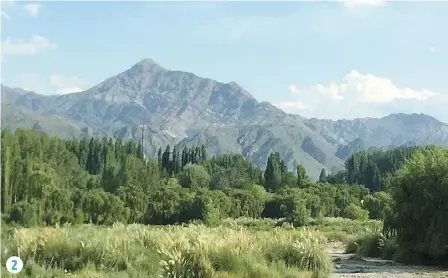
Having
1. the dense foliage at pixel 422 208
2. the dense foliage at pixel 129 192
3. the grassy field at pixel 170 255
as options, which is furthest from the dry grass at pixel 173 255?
the dense foliage at pixel 129 192

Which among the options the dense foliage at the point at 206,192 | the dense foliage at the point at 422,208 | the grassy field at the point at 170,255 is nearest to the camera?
the grassy field at the point at 170,255

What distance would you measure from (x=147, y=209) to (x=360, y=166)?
276ft

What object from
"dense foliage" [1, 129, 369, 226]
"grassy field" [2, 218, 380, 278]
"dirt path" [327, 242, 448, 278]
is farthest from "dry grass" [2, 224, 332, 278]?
"dense foliage" [1, 129, 369, 226]

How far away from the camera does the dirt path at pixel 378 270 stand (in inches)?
661

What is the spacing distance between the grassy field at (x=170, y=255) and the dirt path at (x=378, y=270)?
173 centimetres

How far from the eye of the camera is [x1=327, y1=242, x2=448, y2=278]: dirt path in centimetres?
1678

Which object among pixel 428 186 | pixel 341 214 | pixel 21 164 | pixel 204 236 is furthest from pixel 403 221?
pixel 341 214

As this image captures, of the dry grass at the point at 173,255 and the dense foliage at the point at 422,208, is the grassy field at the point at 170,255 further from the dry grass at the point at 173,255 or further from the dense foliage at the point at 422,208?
the dense foliage at the point at 422,208

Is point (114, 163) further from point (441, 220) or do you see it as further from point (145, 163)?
point (441, 220)

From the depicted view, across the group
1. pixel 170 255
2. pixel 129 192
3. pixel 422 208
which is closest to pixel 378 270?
pixel 422 208

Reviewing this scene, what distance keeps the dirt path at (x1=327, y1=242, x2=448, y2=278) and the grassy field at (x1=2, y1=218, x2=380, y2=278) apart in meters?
1.73

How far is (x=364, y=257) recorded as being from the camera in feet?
76.9

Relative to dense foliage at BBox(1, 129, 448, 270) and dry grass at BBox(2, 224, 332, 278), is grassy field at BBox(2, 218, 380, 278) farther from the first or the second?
dense foliage at BBox(1, 129, 448, 270)

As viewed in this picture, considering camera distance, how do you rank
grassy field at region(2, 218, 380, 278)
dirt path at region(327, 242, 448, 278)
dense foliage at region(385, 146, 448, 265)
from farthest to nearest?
dense foliage at region(385, 146, 448, 265) → dirt path at region(327, 242, 448, 278) → grassy field at region(2, 218, 380, 278)
